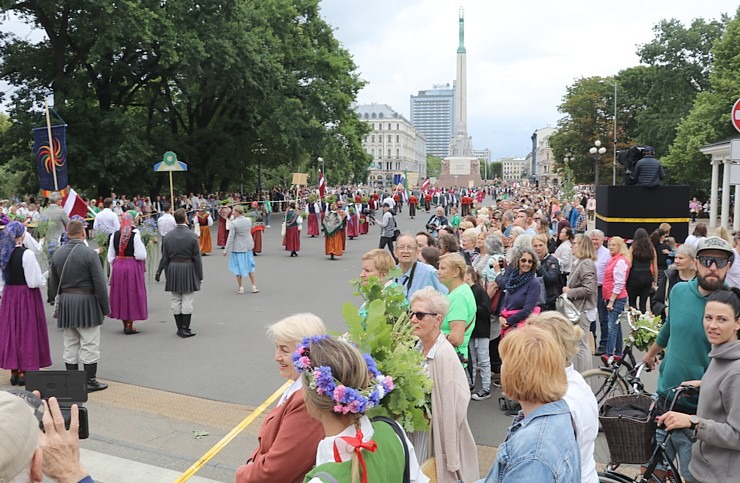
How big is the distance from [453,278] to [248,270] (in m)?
8.83

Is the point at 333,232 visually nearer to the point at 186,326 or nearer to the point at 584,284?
the point at 186,326

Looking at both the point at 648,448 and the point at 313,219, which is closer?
the point at 648,448

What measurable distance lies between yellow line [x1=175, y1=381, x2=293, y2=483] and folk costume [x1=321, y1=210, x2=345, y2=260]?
1213 cm

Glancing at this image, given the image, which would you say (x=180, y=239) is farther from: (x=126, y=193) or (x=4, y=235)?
(x=126, y=193)

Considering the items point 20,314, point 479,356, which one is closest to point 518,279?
point 479,356

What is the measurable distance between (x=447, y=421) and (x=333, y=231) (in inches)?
629

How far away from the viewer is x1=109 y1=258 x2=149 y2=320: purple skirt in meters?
9.88

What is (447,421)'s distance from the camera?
3.70 m

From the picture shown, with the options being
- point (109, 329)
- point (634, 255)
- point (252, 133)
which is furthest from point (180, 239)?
point (252, 133)

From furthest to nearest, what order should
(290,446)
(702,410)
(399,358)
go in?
(702,410) < (399,358) < (290,446)

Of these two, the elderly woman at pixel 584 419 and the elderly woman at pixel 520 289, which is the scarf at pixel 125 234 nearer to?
the elderly woman at pixel 520 289

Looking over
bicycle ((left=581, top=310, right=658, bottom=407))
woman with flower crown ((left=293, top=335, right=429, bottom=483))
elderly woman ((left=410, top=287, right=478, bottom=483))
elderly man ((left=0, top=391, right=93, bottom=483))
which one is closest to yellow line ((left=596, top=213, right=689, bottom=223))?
bicycle ((left=581, top=310, right=658, bottom=407))

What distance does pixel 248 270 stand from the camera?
13.9 m

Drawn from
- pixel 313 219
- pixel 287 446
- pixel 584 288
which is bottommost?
pixel 313 219
